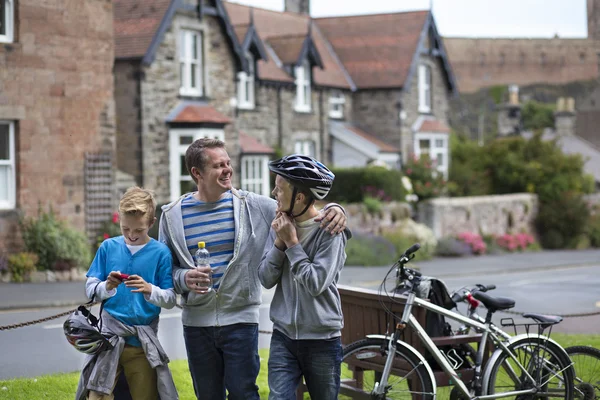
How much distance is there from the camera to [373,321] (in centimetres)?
712

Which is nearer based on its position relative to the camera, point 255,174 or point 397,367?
point 397,367

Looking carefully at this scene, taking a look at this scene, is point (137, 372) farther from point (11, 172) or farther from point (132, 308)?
point (11, 172)

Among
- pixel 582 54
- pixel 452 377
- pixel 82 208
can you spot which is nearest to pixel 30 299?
pixel 82 208

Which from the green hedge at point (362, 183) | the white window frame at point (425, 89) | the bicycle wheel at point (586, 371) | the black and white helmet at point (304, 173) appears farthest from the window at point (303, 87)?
the black and white helmet at point (304, 173)

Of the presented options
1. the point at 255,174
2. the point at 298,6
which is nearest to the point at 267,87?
the point at 255,174

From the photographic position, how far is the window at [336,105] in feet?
111

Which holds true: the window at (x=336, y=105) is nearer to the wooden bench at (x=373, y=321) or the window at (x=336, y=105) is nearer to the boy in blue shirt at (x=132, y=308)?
the wooden bench at (x=373, y=321)

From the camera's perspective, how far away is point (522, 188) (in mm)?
32188

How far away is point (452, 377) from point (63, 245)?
1281 centimetres

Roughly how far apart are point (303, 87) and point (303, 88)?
3 cm

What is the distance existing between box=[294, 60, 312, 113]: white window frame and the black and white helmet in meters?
26.1

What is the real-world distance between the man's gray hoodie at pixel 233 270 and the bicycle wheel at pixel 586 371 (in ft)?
9.14

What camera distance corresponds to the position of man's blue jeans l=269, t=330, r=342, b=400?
5.35 m

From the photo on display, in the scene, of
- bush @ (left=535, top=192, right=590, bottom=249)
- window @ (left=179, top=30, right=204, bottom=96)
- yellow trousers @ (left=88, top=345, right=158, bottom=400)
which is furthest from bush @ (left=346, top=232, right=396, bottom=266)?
yellow trousers @ (left=88, top=345, right=158, bottom=400)
